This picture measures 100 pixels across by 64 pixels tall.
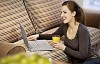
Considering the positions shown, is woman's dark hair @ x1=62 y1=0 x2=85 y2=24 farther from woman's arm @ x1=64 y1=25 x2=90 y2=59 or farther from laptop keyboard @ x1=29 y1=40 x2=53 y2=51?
laptop keyboard @ x1=29 y1=40 x2=53 y2=51

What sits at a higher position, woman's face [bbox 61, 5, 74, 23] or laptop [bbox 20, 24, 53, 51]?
woman's face [bbox 61, 5, 74, 23]

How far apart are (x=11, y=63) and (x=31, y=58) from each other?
0.06 feet

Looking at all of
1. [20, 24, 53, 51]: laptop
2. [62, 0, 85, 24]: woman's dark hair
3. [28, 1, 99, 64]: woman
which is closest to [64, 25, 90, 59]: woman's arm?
[28, 1, 99, 64]: woman

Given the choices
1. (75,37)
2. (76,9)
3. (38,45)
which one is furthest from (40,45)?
(76,9)

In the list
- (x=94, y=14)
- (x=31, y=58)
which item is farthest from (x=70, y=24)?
(x=31, y=58)

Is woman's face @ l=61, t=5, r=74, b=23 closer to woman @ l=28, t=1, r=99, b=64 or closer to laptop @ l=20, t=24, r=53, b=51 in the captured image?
woman @ l=28, t=1, r=99, b=64

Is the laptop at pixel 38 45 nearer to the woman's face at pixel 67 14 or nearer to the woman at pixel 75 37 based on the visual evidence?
the woman at pixel 75 37

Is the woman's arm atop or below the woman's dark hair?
below

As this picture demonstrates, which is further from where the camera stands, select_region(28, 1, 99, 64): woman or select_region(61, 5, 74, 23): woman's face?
select_region(61, 5, 74, 23): woman's face

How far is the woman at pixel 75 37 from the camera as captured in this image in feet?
5.91

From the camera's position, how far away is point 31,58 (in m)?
0.16

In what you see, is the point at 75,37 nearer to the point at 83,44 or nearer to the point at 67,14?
the point at 83,44

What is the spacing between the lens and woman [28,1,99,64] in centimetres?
180

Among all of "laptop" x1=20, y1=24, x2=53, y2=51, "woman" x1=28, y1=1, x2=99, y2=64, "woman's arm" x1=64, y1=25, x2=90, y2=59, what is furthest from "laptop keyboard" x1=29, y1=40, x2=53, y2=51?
"woman's arm" x1=64, y1=25, x2=90, y2=59
